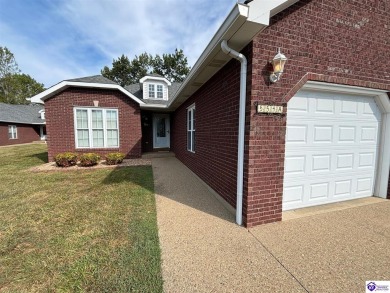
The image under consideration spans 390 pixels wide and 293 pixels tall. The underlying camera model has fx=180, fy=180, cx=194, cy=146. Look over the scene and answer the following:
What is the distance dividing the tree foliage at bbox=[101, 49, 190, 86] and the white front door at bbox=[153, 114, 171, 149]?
70.5ft

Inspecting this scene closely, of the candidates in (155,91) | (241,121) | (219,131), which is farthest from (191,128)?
(155,91)

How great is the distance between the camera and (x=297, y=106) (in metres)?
3.49

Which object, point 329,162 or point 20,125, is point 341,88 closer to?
point 329,162

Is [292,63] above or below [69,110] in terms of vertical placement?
above

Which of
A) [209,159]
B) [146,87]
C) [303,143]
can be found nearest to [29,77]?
[146,87]

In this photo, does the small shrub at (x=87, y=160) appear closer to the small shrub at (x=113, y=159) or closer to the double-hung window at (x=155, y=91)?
the small shrub at (x=113, y=159)

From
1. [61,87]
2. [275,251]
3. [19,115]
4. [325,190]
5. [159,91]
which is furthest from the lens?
[19,115]

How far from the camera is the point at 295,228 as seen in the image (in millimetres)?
3057

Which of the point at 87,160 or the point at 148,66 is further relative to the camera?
the point at 148,66

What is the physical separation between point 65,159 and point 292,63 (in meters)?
9.09

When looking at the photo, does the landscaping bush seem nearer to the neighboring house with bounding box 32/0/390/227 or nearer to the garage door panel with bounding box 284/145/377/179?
the neighboring house with bounding box 32/0/390/227

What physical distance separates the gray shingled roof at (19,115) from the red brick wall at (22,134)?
60 cm

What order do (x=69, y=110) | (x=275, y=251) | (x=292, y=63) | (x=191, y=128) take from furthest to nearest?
(x=69, y=110) → (x=191, y=128) → (x=292, y=63) → (x=275, y=251)

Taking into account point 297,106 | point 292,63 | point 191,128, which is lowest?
point 191,128
